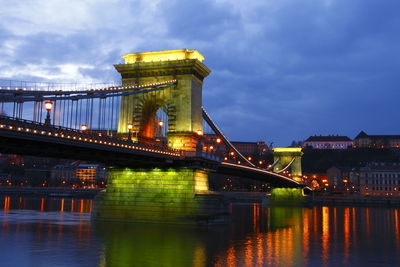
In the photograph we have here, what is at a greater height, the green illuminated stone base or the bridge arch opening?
the bridge arch opening

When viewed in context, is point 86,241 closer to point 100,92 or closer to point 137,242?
point 137,242

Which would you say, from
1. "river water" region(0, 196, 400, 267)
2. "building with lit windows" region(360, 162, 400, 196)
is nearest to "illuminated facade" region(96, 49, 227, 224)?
"river water" region(0, 196, 400, 267)

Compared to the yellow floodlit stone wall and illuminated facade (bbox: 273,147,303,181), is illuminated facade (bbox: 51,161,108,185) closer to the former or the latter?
illuminated facade (bbox: 273,147,303,181)

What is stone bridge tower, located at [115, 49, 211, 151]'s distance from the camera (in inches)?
1935

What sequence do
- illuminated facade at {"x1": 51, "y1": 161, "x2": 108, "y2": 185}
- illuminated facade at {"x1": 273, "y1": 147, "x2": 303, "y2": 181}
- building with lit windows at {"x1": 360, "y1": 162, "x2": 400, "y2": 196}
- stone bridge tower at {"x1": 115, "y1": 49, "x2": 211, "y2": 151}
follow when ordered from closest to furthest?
1. stone bridge tower at {"x1": 115, "y1": 49, "x2": 211, "y2": 151}
2. illuminated facade at {"x1": 273, "y1": 147, "x2": 303, "y2": 181}
3. building with lit windows at {"x1": 360, "y1": 162, "x2": 400, "y2": 196}
4. illuminated facade at {"x1": 51, "y1": 161, "x2": 108, "y2": 185}

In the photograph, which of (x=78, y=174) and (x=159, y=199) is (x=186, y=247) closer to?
(x=159, y=199)

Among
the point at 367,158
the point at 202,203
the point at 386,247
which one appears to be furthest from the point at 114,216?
the point at 367,158

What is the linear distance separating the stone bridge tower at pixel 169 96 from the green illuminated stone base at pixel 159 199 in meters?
4.49

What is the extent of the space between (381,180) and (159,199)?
350ft

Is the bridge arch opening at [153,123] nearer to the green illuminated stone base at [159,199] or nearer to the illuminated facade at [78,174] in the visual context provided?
the green illuminated stone base at [159,199]

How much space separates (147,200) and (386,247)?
22.1 meters

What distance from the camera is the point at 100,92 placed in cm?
3675

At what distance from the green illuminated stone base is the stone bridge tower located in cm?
449

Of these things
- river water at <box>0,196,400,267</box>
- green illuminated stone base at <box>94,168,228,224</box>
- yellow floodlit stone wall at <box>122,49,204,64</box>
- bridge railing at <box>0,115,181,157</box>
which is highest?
yellow floodlit stone wall at <box>122,49,204,64</box>
